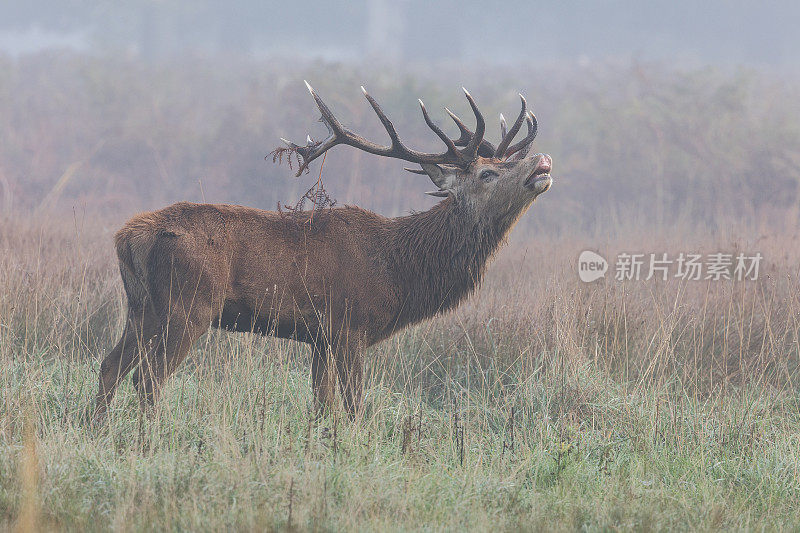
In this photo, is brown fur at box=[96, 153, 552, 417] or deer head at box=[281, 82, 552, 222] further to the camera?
deer head at box=[281, 82, 552, 222]

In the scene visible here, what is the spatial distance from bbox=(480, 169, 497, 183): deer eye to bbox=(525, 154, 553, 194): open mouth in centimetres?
27

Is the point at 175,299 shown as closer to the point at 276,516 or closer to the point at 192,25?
the point at 276,516

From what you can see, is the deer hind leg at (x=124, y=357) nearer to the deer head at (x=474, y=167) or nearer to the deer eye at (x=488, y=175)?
the deer head at (x=474, y=167)

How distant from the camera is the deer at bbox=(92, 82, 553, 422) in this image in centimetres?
487

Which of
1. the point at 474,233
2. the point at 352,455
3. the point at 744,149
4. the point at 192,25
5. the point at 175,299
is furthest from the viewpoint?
the point at 192,25

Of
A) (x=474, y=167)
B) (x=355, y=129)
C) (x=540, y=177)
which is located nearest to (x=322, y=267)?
(x=474, y=167)

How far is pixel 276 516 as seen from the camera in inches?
137

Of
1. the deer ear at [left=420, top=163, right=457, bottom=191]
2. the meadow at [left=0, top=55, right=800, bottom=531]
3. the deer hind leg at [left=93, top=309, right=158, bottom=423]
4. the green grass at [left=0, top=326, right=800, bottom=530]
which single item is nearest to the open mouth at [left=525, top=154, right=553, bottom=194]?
the deer ear at [left=420, top=163, right=457, bottom=191]

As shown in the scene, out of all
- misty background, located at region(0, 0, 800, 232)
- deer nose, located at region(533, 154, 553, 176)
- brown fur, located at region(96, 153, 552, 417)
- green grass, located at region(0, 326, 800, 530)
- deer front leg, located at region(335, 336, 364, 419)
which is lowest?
green grass, located at region(0, 326, 800, 530)

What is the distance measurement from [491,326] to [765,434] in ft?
7.61

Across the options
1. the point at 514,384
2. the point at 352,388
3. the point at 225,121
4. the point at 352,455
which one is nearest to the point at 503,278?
the point at 514,384

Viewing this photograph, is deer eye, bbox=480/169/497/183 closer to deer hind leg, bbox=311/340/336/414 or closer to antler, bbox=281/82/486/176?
antler, bbox=281/82/486/176

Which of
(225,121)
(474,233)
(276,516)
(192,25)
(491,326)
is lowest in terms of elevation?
(276,516)

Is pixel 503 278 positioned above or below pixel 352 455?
above
